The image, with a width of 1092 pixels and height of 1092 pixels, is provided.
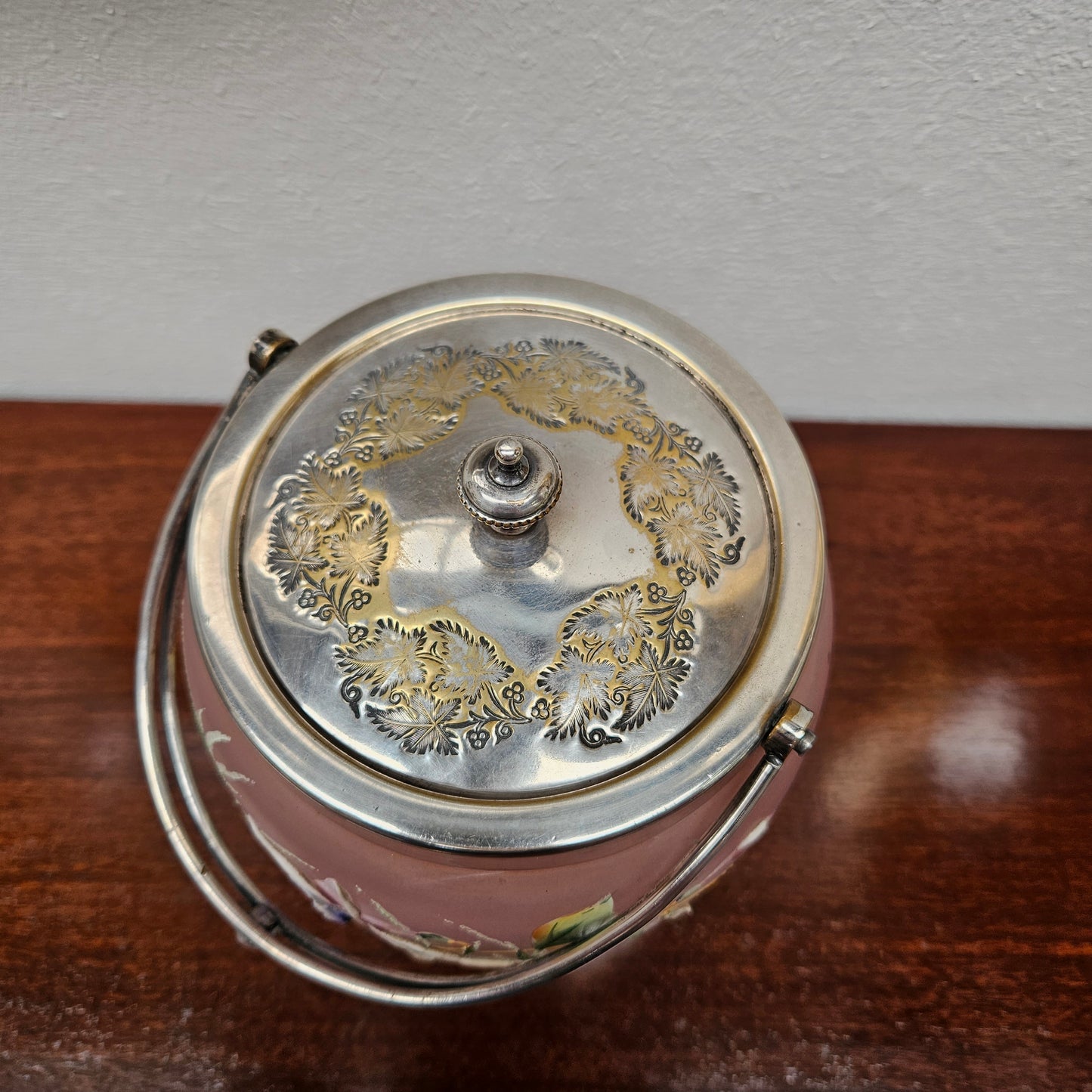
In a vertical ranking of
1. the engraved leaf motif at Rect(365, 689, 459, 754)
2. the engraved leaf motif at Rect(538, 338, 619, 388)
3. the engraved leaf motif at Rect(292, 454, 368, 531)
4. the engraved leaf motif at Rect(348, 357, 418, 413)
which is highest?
the engraved leaf motif at Rect(538, 338, 619, 388)

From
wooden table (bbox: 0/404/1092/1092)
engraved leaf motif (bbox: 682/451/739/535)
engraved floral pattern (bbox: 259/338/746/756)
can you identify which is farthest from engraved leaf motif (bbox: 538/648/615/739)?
wooden table (bbox: 0/404/1092/1092)

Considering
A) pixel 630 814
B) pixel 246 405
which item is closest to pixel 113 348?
pixel 246 405

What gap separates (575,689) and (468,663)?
5cm

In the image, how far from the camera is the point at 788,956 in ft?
2.02

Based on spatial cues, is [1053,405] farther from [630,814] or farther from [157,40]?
[157,40]

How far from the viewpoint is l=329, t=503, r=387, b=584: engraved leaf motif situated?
43 cm

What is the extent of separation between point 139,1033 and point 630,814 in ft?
1.38

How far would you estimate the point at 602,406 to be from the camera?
47cm

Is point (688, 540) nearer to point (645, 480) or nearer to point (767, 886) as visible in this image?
point (645, 480)

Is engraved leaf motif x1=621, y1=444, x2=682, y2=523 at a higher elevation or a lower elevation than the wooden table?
higher

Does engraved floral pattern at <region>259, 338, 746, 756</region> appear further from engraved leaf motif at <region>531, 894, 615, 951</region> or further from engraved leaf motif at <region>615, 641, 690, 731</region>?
engraved leaf motif at <region>531, 894, 615, 951</region>

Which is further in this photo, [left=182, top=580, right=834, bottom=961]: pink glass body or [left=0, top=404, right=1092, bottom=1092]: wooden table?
[left=0, top=404, right=1092, bottom=1092]: wooden table

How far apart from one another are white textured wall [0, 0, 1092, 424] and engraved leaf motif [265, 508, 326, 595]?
37 cm

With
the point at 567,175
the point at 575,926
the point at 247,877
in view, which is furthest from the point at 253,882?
the point at 567,175
